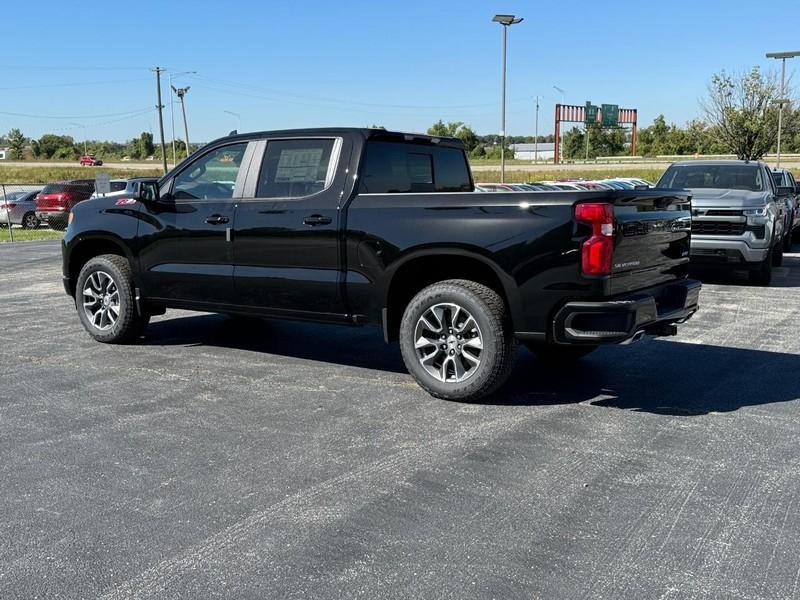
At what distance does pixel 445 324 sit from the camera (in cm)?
559

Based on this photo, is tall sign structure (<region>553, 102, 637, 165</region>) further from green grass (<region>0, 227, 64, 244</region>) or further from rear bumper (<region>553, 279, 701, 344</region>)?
rear bumper (<region>553, 279, 701, 344</region>)

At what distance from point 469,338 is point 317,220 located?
1489 millimetres

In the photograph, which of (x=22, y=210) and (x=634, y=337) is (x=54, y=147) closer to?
(x=22, y=210)

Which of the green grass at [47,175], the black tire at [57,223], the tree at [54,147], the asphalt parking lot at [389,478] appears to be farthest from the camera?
the tree at [54,147]

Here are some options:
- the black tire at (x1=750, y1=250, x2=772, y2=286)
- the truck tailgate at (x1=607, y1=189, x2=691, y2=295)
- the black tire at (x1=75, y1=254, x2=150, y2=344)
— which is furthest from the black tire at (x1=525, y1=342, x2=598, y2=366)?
the black tire at (x1=750, y1=250, x2=772, y2=286)

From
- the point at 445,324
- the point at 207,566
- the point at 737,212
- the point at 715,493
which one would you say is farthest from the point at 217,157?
the point at 737,212

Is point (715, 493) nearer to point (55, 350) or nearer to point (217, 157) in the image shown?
point (217, 157)

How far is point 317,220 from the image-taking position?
6027 millimetres

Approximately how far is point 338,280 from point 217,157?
1.73 m

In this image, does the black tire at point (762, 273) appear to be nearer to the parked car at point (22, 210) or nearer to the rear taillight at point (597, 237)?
the rear taillight at point (597, 237)

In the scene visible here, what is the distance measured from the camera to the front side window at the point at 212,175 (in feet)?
21.8

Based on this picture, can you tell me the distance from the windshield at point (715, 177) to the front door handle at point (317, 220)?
Result: 8011 mm

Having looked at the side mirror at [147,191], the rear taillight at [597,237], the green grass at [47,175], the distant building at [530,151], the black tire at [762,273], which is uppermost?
the distant building at [530,151]

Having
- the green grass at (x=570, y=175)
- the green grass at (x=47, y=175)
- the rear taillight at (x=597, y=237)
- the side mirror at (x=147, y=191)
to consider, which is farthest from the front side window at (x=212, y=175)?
the green grass at (x=47, y=175)
